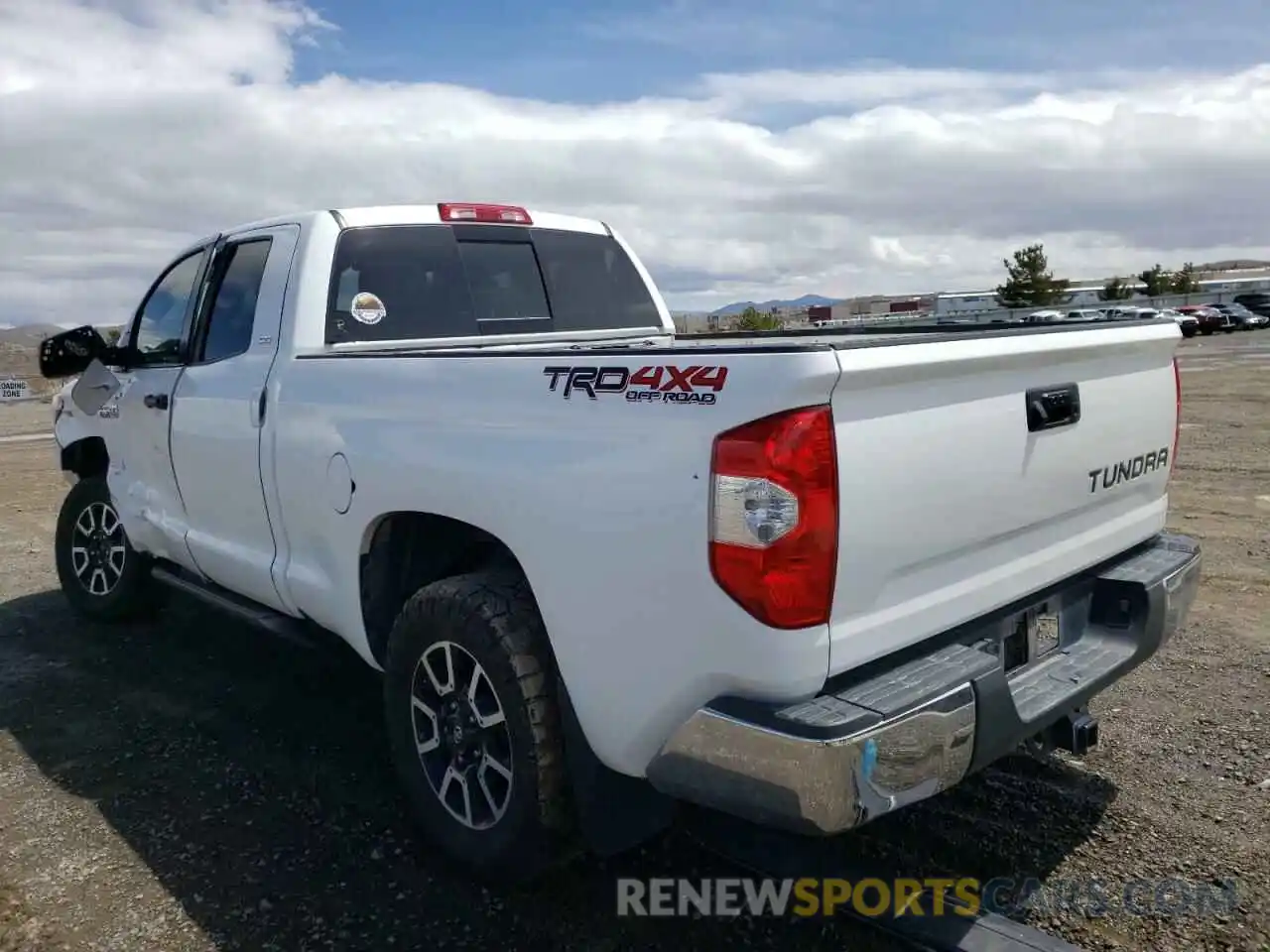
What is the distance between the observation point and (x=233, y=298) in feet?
14.7

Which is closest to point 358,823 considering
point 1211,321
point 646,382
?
point 646,382

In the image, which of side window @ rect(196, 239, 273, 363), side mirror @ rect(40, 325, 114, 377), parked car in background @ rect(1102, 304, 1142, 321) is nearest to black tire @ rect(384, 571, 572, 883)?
A: side window @ rect(196, 239, 273, 363)

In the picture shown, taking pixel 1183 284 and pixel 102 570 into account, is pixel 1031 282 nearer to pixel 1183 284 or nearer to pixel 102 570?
pixel 1183 284

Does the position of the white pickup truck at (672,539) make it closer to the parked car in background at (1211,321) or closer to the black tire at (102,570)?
the black tire at (102,570)

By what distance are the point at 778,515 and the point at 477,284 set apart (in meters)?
2.62

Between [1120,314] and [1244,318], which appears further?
[1244,318]

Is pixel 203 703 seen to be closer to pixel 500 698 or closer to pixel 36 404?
pixel 500 698

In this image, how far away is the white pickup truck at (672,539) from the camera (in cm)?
230

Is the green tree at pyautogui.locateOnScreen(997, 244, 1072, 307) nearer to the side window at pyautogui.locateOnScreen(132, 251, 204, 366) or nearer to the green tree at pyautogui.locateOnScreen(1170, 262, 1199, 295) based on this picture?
the green tree at pyautogui.locateOnScreen(1170, 262, 1199, 295)

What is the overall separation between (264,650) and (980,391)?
162 inches

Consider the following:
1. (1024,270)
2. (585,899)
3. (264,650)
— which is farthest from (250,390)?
(1024,270)

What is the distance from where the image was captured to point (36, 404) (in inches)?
1117

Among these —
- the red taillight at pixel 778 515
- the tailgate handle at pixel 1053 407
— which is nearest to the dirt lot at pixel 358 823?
the red taillight at pixel 778 515

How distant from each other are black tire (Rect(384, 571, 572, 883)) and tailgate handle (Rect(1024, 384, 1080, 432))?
1451 millimetres
